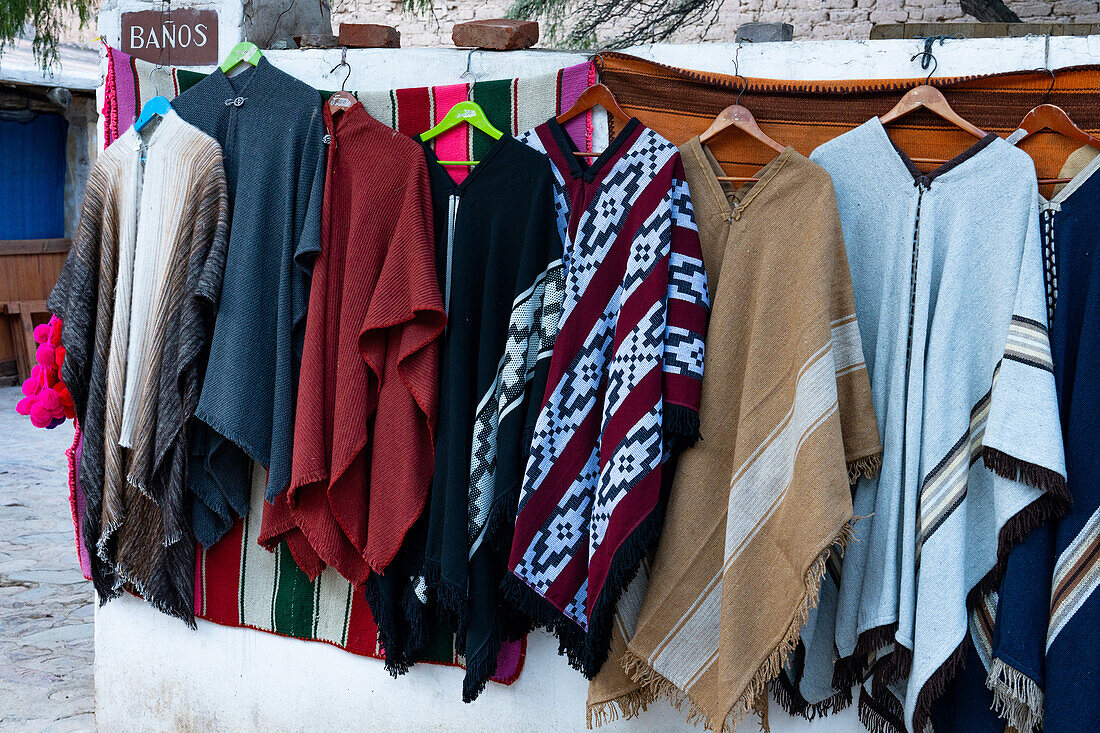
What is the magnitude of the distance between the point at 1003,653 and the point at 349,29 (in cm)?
200

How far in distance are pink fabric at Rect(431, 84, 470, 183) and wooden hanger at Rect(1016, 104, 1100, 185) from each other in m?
1.20

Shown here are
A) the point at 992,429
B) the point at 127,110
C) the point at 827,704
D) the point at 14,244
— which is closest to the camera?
Result: the point at 992,429

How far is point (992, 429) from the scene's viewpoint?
1624 millimetres

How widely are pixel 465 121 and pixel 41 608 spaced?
2.54 metres

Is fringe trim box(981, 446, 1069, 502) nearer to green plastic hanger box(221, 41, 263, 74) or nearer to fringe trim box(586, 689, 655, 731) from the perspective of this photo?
fringe trim box(586, 689, 655, 731)

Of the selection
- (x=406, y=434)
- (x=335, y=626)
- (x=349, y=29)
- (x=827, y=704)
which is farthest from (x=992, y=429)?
(x=349, y=29)

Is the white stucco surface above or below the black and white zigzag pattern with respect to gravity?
below

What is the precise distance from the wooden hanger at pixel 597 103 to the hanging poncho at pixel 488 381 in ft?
0.49

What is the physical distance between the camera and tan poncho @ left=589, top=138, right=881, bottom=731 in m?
1.68

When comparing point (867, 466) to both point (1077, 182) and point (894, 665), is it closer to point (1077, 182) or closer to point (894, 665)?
point (894, 665)

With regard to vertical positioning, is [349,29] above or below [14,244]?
above

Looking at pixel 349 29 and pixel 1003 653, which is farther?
pixel 349 29

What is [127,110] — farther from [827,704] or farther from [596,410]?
[827,704]

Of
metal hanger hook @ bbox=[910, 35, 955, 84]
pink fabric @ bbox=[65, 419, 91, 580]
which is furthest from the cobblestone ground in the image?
metal hanger hook @ bbox=[910, 35, 955, 84]
